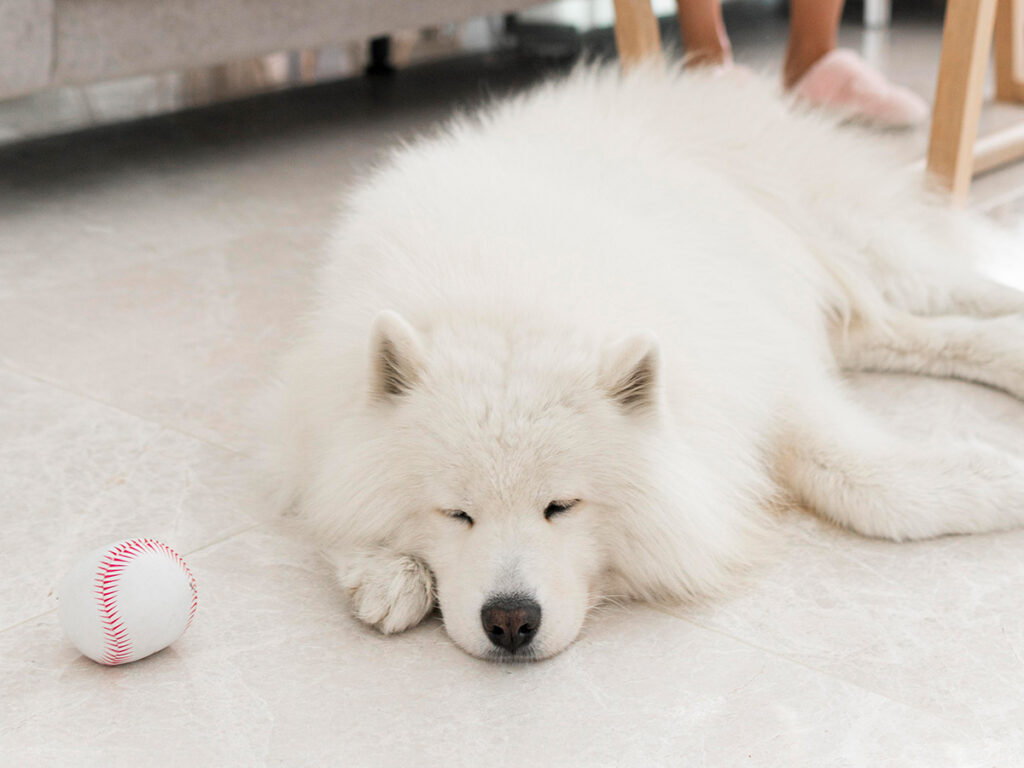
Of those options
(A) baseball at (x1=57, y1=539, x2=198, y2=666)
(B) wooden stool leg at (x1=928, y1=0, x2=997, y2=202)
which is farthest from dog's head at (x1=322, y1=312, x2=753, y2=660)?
(B) wooden stool leg at (x1=928, y1=0, x2=997, y2=202)

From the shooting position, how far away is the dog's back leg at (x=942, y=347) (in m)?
2.49

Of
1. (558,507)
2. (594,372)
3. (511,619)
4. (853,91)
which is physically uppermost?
(853,91)

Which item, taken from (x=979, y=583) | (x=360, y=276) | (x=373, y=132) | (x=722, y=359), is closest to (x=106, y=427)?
(x=360, y=276)

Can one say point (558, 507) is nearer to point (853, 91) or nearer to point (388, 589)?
point (388, 589)

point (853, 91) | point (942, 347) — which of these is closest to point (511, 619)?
point (942, 347)

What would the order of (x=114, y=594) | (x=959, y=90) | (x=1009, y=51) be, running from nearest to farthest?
(x=114, y=594)
(x=959, y=90)
(x=1009, y=51)

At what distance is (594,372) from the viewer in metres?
1.66

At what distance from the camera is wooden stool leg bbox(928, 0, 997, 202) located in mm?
3211

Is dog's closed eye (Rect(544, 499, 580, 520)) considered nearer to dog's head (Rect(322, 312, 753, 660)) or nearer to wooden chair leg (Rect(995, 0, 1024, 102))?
dog's head (Rect(322, 312, 753, 660))

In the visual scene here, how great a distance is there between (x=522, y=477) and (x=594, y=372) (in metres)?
0.20

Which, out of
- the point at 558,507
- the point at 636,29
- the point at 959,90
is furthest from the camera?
the point at 636,29

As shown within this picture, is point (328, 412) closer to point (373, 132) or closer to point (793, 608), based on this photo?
point (793, 608)

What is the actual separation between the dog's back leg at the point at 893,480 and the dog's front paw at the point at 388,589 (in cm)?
77

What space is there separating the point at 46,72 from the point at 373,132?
174cm
